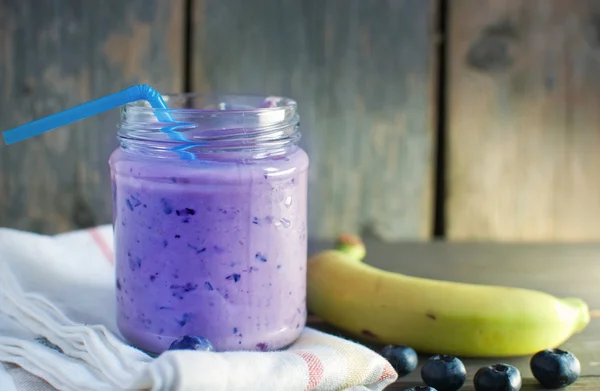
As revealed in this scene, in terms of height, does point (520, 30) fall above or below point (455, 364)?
above

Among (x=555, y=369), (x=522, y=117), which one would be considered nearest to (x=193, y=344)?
(x=555, y=369)

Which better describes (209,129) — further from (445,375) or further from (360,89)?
(360,89)

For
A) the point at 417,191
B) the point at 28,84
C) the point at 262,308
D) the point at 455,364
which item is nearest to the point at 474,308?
the point at 455,364

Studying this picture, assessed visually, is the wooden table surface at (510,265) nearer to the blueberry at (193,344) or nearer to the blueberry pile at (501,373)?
the blueberry pile at (501,373)

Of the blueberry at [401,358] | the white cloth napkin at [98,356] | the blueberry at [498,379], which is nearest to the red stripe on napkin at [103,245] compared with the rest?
the white cloth napkin at [98,356]

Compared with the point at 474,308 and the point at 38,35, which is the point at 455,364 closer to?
the point at 474,308
